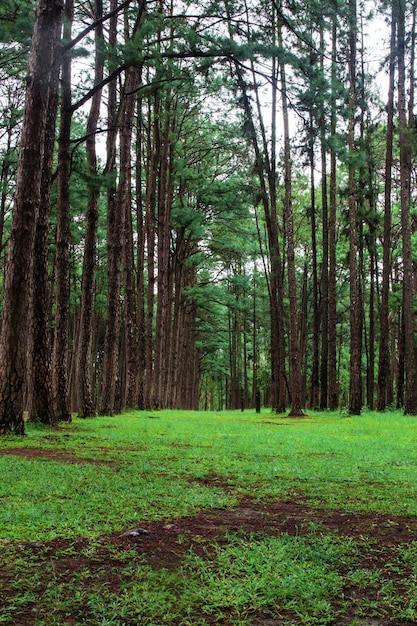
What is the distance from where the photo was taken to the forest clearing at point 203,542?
8.16ft

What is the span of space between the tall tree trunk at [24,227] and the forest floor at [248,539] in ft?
14.9

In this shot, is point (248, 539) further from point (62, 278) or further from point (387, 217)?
→ point (387, 217)

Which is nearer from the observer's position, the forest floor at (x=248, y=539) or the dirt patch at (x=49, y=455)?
the forest floor at (x=248, y=539)

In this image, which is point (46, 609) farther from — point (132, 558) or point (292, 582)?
point (292, 582)

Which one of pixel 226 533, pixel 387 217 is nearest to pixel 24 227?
pixel 226 533

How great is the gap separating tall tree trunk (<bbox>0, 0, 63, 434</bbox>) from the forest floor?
14.9ft

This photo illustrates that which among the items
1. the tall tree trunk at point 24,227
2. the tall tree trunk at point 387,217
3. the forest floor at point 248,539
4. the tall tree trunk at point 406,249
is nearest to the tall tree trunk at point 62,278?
the tall tree trunk at point 24,227

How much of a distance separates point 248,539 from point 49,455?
3.74 meters

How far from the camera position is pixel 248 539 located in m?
3.56

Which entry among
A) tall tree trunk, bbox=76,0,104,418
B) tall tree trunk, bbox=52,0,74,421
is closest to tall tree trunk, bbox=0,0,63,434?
tall tree trunk, bbox=52,0,74,421

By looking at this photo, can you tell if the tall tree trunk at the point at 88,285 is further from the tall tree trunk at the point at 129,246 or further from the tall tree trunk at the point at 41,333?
the tall tree trunk at the point at 41,333

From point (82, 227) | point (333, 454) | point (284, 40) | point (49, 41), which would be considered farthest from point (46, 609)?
point (82, 227)

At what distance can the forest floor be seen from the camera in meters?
2.46

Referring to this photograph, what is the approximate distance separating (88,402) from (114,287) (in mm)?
3552
